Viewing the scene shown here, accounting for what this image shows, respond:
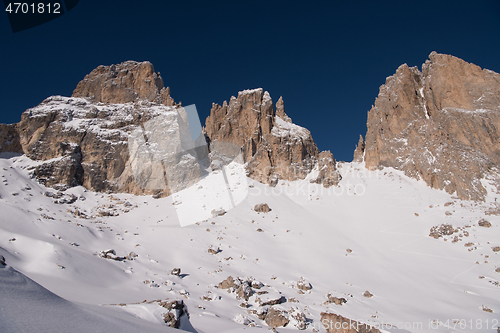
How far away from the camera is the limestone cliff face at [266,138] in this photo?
57750 millimetres

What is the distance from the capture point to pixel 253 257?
30.7 metres

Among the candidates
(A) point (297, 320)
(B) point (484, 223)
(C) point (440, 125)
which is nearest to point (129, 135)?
(A) point (297, 320)

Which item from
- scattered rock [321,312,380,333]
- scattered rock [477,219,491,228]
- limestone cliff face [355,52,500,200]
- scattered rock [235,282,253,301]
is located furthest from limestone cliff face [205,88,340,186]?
scattered rock [321,312,380,333]

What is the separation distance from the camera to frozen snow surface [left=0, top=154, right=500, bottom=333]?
449 inches

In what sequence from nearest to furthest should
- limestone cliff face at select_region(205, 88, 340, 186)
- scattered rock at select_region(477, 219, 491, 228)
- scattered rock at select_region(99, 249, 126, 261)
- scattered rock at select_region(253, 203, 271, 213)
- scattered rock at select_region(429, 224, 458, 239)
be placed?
scattered rock at select_region(99, 249, 126, 261)
scattered rock at select_region(477, 219, 491, 228)
scattered rock at select_region(429, 224, 458, 239)
scattered rock at select_region(253, 203, 271, 213)
limestone cliff face at select_region(205, 88, 340, 186)

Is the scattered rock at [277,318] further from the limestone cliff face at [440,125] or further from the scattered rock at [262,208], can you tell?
the limestone cliff face at [440,125]

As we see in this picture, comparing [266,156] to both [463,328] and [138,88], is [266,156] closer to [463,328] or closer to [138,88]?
[138,88]

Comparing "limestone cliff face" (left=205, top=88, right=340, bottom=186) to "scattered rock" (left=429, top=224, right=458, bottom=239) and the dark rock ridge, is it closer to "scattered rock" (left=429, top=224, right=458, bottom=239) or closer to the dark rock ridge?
the dark rock ridge

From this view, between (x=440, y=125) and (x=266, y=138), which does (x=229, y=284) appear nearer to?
(x=266, y=138)

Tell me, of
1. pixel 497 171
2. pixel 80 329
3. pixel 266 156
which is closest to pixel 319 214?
pixel 266 156

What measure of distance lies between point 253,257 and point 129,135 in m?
38.9

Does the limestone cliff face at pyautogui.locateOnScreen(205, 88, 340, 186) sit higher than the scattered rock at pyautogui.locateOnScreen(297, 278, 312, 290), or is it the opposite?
the limestone cliff face at pyautogui.locateOnScreen(205, 88, 340, 186)

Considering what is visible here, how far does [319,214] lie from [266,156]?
19.1 m

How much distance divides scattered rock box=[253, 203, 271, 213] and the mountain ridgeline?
40.2 feet
